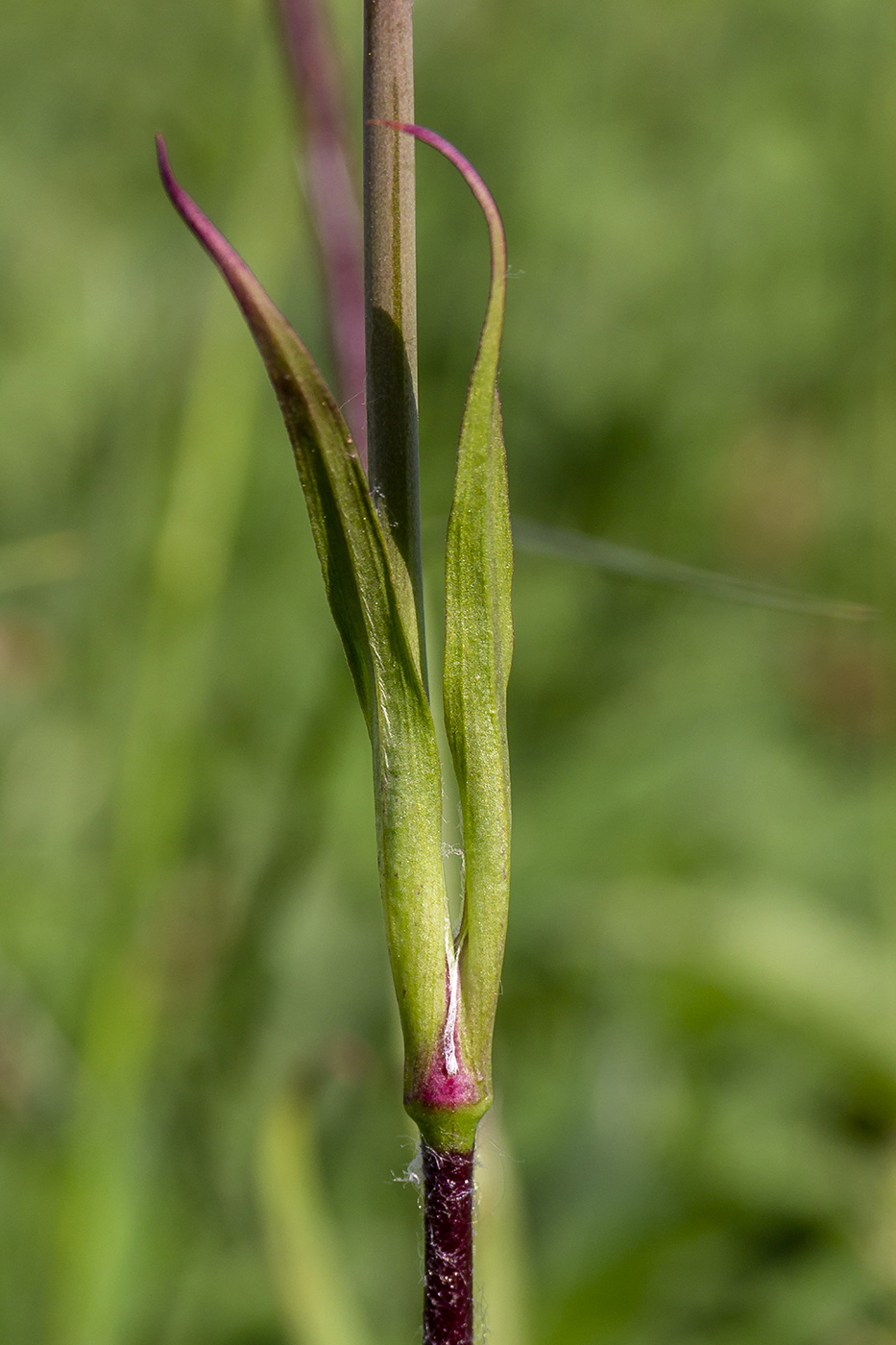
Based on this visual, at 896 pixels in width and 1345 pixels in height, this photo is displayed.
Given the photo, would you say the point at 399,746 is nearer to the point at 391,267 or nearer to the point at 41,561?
the point at 391,267

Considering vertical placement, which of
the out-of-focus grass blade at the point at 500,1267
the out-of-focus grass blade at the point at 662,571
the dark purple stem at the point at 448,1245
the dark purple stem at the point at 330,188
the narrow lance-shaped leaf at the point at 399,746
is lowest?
the out-of-focus grass blade at the point at 500,1267

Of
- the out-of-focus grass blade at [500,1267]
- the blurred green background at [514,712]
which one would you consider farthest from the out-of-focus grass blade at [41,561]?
the out-of-focus grass blade at [500,1267]

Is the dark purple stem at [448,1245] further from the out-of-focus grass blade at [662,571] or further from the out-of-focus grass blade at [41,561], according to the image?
the out-of-focus grass blade at [41,561]

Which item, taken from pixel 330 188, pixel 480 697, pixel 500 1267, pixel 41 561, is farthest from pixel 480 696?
pixel 41 561

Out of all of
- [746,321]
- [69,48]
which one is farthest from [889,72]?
[69,48]

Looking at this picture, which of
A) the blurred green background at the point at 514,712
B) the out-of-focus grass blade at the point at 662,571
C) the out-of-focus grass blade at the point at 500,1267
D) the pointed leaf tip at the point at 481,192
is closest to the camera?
the pointed leaf tip at the point at 481,192

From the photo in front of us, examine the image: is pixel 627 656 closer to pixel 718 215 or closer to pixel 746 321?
pixel 746 321

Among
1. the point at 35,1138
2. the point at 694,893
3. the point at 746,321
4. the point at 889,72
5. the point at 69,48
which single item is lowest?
the point at 35,1138
